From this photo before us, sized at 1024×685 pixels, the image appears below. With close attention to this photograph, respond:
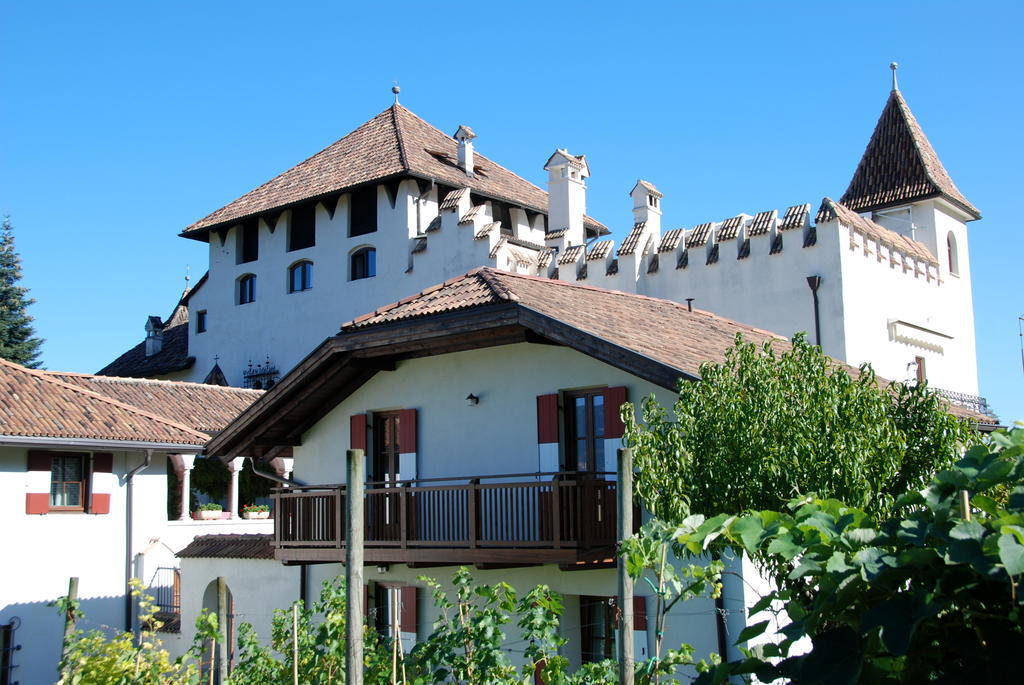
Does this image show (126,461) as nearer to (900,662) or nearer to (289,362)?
(289,362)

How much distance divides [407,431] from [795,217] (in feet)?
38.8

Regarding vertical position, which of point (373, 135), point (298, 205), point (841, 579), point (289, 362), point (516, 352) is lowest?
point (841, 579)

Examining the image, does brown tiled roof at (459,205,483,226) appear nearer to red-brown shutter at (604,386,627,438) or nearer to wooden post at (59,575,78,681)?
red-brown shutter at (604,386,627,438)

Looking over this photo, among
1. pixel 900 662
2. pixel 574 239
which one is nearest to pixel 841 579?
pixel 900 662

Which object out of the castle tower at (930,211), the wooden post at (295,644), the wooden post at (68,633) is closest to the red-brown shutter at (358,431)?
the wooden post at (68,633)

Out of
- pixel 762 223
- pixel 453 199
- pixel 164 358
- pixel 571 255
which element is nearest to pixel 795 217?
pixel 762 223

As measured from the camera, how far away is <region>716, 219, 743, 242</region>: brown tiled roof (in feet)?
78.4

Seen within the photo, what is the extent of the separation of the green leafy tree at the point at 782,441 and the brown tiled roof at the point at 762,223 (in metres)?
14.9

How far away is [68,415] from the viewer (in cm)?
2073

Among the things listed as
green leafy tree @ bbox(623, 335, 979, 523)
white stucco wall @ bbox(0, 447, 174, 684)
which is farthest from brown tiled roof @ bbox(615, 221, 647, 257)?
green leafy tree @ bbox(623, 335, 979, 523)

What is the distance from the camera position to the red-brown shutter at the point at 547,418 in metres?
13.1

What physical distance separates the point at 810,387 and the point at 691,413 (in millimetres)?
954

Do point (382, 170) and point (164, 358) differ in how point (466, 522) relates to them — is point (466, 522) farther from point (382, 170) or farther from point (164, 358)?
point (164, 358)

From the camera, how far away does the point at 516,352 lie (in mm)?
13734
